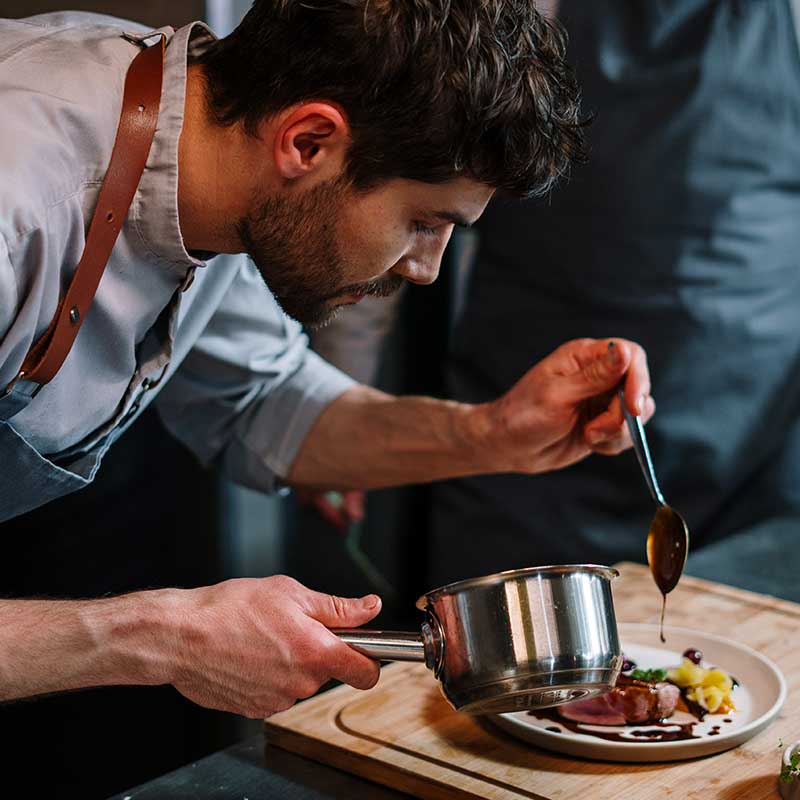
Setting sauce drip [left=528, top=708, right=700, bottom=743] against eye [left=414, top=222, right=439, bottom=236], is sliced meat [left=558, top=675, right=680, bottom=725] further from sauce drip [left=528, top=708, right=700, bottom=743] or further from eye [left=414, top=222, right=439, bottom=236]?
eye [left=414, top=222, right=439, bottom=236]

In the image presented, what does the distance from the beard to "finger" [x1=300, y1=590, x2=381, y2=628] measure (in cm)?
40

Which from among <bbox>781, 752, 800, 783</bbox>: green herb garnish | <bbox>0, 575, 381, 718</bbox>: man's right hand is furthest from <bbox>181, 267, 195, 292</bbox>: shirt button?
<bbox>781, 752, 800, 783</bbox>: green herb garnish

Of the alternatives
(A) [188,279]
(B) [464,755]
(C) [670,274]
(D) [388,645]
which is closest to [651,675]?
(B) [464,755]

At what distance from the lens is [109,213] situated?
3.85 feet

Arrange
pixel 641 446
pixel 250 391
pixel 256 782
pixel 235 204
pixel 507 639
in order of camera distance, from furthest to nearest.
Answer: pixel 250 391
pixel 641 446
pixel 235 204
pixel 256 782
pixel 507 639

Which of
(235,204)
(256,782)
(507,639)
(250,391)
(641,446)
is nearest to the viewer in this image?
(507,639)

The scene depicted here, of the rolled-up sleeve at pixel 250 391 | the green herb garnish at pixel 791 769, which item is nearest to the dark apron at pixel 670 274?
the rolled-up sleeve at pixel 250 391

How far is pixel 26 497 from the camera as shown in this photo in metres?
1.32

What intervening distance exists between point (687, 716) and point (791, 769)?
18 centimetres

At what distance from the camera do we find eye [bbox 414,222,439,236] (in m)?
1.30

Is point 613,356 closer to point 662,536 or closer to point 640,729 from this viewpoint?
point 662,536

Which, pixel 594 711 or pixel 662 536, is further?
pixel 662 536

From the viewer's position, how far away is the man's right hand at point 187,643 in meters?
1.03

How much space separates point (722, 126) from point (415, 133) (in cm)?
120
